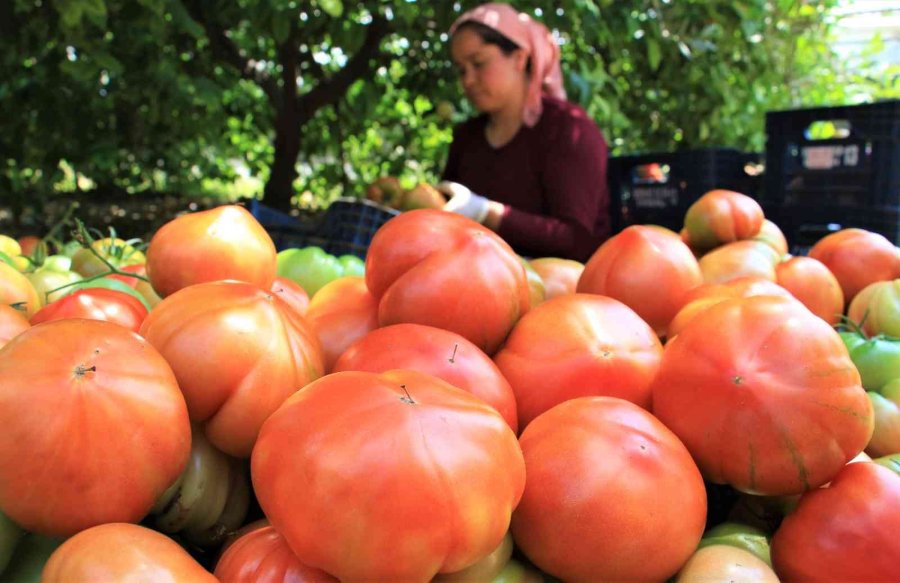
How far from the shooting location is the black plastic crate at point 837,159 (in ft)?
10.1

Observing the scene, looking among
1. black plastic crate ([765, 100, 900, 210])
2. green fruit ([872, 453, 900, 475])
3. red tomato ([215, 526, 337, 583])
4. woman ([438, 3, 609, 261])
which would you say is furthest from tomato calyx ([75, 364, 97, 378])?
black plastic crate ([765, 100, 900, 210])

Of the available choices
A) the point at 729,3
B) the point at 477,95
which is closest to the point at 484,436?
the point at 477,95

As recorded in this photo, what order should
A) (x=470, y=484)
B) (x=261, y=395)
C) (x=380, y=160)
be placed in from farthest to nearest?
(x=380, y=160) < (x=261, y=395) < (x=470, y=484)

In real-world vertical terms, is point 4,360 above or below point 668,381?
above

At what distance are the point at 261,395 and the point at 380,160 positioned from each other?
5839 millimetres

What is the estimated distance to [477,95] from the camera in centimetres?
312

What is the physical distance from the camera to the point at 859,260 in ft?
5.63

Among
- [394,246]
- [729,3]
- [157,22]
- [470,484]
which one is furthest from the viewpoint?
[729,3]

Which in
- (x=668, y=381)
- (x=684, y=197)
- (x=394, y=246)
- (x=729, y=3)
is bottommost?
(x=684, y=197)

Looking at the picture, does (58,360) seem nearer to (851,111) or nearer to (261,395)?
(261,395)

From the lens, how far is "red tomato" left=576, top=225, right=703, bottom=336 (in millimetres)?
1210

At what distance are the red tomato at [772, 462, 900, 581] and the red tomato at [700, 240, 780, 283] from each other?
0.75 m

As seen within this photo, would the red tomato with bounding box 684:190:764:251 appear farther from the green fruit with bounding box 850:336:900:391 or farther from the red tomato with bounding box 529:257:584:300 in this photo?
the green fruit with bounding box 850:336:900:391

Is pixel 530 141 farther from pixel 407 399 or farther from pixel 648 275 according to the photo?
pixel 407 399
